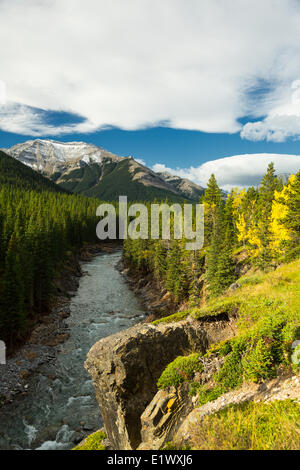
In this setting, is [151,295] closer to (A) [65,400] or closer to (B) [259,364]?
(A) [65,400]

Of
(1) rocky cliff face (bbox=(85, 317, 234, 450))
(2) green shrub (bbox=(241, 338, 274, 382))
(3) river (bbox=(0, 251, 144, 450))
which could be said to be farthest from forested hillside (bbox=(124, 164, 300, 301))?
(2) green shrub (bbox=(241, 338, 274, 382))

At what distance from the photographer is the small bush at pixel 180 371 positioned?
10.2 metres

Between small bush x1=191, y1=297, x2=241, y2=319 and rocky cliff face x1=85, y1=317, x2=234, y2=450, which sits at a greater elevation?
small bush x1=191, y1=297, x2=241, y2=319

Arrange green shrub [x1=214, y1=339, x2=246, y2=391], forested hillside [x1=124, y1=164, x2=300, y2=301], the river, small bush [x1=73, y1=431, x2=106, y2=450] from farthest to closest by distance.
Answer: forested hillside [x1=124, y1=164, x2=300, y2=301] → the river → small bush [x1=73, y1=431, x2=106, y2=450] → green shrub [x1=214, y1=339, x2=246, y2=391]

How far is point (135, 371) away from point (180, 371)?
2.13 metres

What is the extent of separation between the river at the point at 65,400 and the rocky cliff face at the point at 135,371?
37.6 ft

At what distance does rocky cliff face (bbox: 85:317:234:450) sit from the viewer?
10.6 meters

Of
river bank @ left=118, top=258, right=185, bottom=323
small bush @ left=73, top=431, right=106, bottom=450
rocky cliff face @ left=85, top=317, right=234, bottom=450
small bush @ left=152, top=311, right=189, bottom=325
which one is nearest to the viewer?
rocky cliff face @ left=85, top=317, right=234, bottom=450

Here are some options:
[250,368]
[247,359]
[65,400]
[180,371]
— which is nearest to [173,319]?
[180,371]

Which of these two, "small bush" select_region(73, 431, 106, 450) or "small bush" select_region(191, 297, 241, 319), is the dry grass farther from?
"small bush" select_region(73, 431, 106, 450)

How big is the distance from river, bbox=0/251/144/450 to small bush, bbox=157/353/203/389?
48.0ft

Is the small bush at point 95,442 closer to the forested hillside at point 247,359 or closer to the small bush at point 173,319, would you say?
the forested hillside at point 247,359

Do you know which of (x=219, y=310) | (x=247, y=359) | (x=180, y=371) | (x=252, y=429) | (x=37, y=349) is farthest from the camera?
(x=37, y=349)

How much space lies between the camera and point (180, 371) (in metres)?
10.4
